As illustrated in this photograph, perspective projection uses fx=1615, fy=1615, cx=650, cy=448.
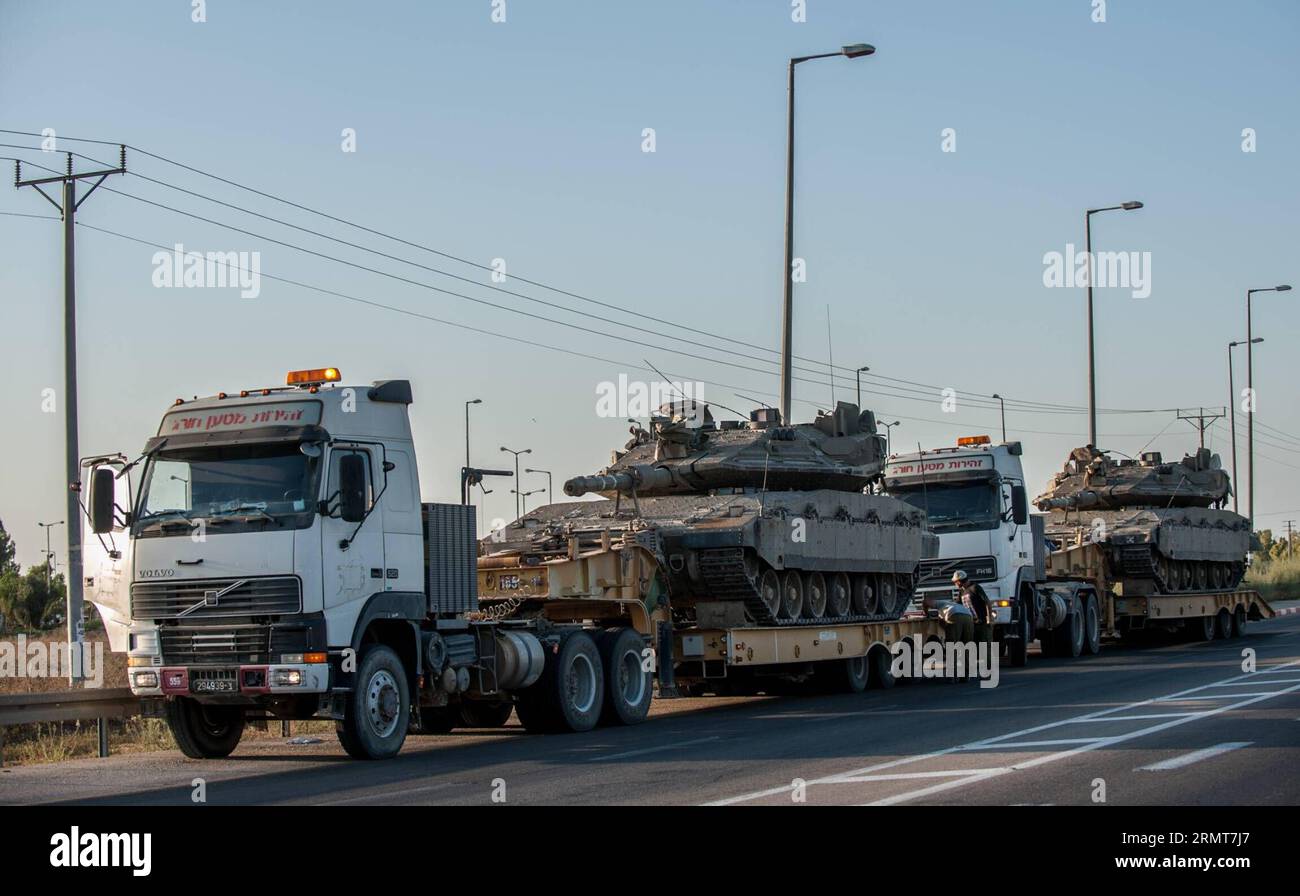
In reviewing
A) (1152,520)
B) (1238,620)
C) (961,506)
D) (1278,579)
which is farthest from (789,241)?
(1278,579)

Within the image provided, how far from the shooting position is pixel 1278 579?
245 feet

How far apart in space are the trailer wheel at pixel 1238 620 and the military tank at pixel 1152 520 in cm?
79

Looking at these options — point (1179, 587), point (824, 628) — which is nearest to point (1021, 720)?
point (824, 628)

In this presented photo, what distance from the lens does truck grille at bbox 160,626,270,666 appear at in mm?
14977

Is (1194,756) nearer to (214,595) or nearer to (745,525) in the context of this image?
(745,525)

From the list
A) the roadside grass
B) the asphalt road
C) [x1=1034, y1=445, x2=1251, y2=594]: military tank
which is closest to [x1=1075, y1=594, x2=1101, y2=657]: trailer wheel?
[x1=1034, y1=445, x2=1251, y2=594]: military tank

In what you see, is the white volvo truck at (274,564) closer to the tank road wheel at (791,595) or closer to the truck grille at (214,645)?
the truck grille at (214,645)

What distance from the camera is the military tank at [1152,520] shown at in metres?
35.0

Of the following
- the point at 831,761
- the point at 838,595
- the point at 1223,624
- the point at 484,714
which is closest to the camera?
the point at 831,761

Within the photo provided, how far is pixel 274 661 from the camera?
48.9 feet

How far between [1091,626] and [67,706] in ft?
73.9

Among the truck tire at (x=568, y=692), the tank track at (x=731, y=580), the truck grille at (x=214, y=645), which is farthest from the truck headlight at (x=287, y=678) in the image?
the tank track at (x=731, y=580)
